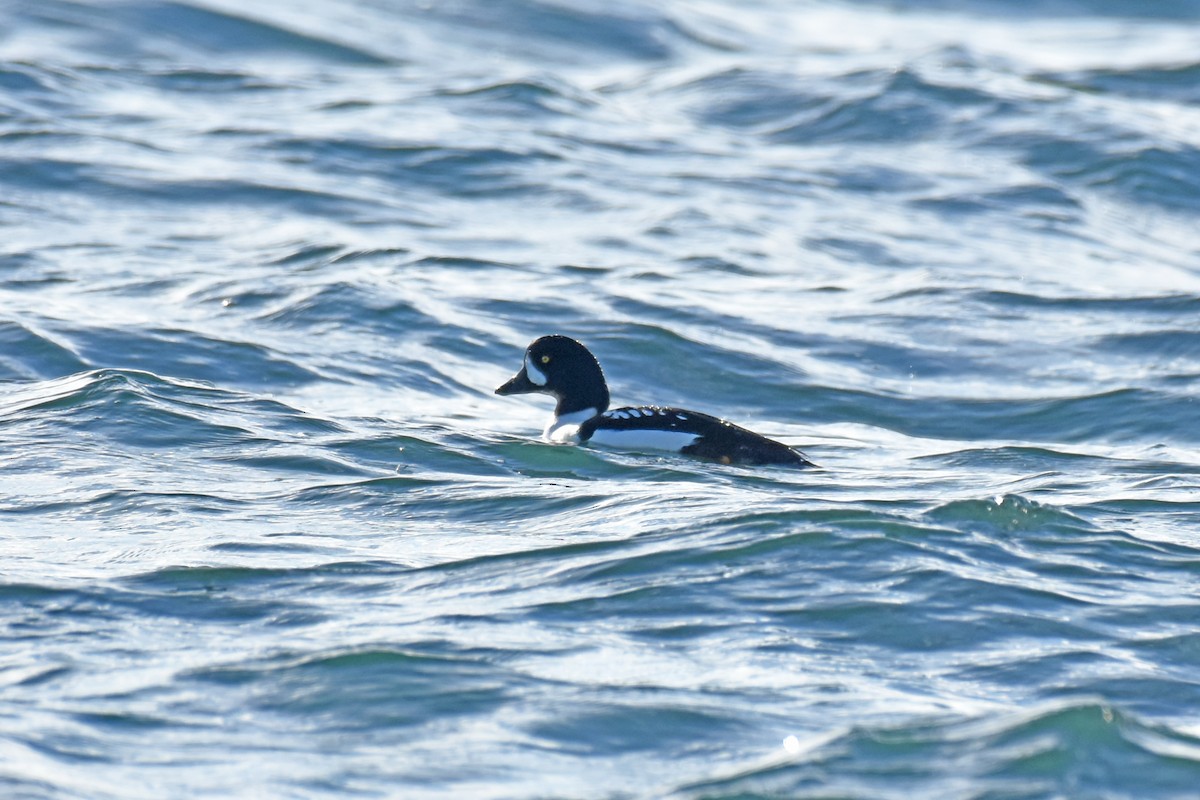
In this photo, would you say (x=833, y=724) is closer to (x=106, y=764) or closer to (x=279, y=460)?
(x=106, y=764)

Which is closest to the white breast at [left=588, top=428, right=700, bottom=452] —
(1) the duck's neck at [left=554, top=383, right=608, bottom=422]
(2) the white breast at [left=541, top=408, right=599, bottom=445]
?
(2) the white breast at [left=541, top=408, right=599, bottom=445]

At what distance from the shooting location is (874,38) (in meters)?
28.7

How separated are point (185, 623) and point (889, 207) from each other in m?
12.5

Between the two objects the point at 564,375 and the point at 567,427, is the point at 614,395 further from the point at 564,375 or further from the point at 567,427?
the point at 567,427

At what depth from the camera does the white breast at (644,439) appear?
10.3 metres

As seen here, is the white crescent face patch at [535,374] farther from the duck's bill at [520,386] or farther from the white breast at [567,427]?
the white breast at [567,427]

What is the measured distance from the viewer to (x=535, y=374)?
11.5 meters

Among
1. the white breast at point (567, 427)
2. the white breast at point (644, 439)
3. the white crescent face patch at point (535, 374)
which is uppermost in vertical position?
the white crescent face patch at point (535, 374)

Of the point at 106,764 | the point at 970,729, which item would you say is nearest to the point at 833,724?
the point at 970,729

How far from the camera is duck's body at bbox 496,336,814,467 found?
33.3 ft

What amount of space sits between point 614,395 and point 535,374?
166 centimetres

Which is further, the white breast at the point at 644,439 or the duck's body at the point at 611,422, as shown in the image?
the white breast at the point at 644,439

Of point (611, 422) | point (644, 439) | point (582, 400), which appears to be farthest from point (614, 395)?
point (644, 439)

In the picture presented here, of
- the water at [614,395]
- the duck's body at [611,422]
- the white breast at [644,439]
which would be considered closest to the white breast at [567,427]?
the duck's body at [611,422]
